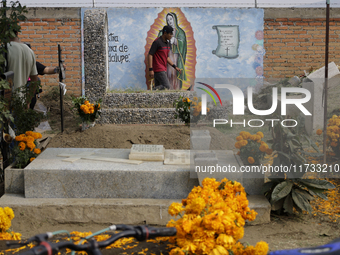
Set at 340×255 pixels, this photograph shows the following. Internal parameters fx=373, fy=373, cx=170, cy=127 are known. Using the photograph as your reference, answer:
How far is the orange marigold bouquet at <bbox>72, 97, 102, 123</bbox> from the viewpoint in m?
6.36

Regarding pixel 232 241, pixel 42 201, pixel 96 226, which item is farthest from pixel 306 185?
pixel 42 201

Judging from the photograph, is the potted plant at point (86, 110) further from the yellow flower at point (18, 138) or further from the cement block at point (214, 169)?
the cement block at point (214, 169)

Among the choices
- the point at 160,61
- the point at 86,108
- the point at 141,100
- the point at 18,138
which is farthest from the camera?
the point at 160,61

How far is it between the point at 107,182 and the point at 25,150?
117 cm

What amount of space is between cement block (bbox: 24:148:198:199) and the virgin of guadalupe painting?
7268 mm

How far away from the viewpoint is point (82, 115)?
21.5 feet

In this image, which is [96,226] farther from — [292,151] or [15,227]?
[292,151]

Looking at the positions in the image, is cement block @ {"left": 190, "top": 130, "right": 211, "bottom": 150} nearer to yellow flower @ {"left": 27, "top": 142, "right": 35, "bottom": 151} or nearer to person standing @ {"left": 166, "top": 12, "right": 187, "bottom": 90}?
yellow flower @ {"left": 27, "top": 142, "right": 35, "bottom": 151}

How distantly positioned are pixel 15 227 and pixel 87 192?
74cm

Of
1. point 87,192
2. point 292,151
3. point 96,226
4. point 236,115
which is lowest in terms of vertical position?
point 96,226

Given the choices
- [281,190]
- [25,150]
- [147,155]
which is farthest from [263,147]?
[25,150]

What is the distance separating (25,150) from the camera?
4301 millimetres

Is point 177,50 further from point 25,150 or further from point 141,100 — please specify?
point 25,150

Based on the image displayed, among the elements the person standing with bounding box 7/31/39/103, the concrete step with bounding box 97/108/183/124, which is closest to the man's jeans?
the concrete step with bounding box 97/108/183/124
